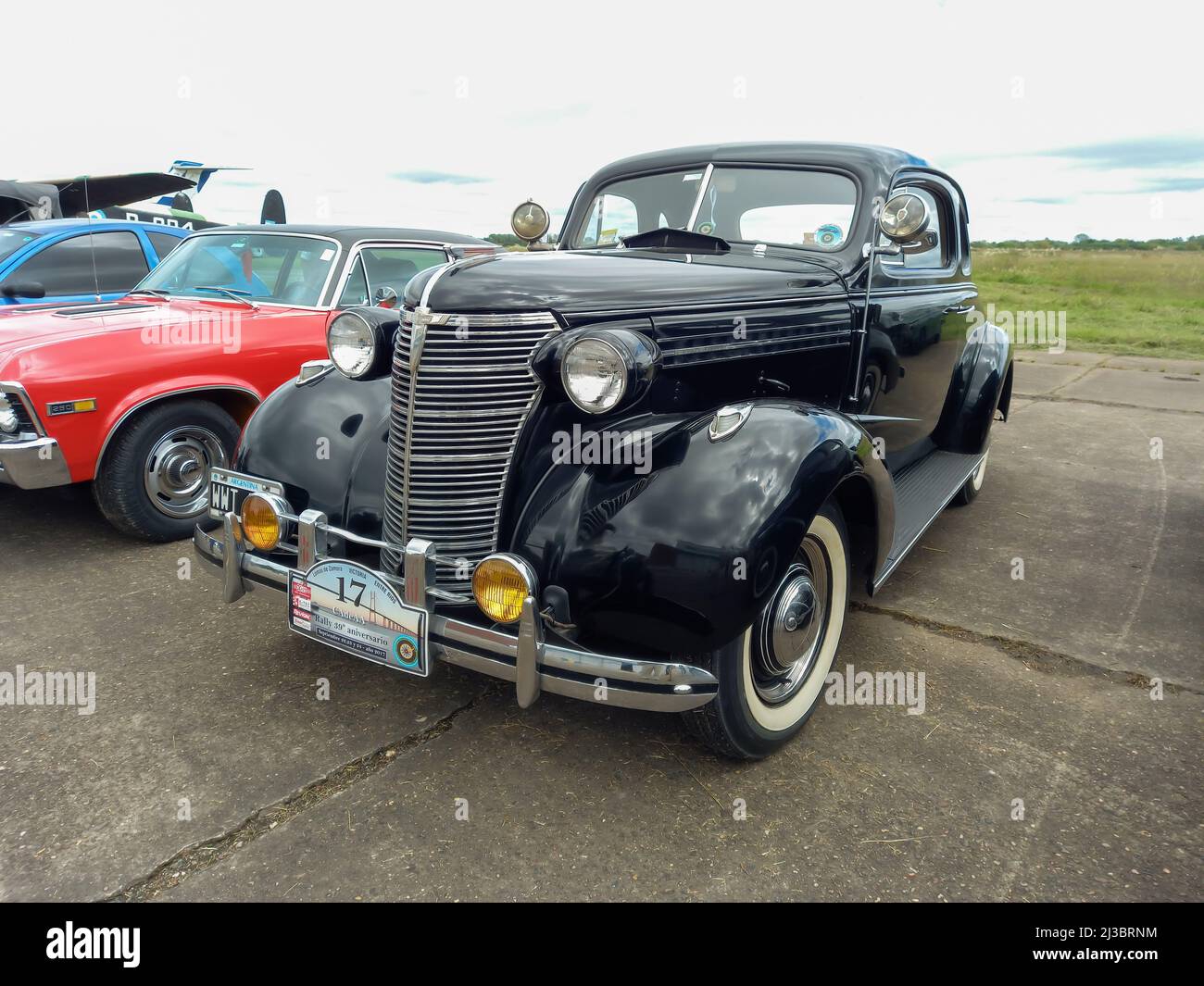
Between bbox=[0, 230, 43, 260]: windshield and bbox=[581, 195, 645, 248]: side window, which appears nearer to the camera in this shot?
bbox=[581, 195, 645, 248]: side window

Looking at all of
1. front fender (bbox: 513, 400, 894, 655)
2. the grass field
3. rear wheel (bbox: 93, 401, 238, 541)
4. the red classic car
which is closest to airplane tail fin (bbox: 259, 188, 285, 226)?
the red classic car

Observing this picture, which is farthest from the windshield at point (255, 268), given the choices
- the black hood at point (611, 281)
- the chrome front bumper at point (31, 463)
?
the black hood at point (611, 281)

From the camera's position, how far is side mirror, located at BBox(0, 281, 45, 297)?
17.9 feet

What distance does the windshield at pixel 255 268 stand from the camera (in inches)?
206

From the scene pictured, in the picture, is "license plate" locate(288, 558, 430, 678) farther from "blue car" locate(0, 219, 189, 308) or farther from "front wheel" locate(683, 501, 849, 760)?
"blue car" locate(0, 219, 189, 308)

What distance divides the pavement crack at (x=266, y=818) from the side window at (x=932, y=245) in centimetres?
278

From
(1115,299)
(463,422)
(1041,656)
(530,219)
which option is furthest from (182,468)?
(1115,299)

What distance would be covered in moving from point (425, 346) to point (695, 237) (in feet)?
5.21

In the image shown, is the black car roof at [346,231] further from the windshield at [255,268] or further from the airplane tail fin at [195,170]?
the airplane tail fin at [195,170]

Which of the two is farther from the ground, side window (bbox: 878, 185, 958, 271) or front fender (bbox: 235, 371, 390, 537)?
side window (bbox: 878, 185, 958, 271)

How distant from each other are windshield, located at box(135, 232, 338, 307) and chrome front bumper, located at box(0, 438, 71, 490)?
1596 mm
